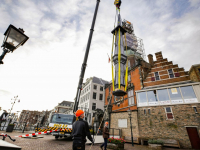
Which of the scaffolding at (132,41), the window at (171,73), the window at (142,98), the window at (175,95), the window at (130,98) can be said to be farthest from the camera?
the scaffolding at (132,41)

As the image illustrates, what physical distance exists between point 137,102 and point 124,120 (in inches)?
132

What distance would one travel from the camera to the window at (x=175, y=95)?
12.8 meters

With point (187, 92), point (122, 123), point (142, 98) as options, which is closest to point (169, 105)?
point (187, 92)

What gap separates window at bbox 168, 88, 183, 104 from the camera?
1278cm

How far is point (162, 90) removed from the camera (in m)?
14.1

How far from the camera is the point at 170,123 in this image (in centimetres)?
1227

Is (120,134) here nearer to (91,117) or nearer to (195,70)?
(195,70)

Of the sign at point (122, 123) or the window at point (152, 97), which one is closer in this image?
the window at point (152, 97)

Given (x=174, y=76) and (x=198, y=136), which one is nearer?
(x=198, y=136)

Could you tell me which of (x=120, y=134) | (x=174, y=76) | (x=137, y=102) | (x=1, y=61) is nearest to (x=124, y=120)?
(x=120, y=134)

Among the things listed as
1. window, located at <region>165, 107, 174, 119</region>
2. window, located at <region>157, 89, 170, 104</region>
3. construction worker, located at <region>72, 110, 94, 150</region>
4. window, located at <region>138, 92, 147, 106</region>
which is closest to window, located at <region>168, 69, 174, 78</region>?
window, located at <region>157, 89, 170, 104</region>

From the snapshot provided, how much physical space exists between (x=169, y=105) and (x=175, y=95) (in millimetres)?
1446

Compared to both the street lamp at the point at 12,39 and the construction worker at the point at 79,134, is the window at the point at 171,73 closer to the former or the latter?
the construction worker at the point at 79,134

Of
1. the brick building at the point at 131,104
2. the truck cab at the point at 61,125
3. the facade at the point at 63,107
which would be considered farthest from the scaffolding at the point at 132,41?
the facade at the point at 63,107
